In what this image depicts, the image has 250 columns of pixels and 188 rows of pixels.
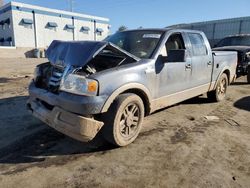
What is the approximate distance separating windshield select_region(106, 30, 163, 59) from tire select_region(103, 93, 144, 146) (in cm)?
91

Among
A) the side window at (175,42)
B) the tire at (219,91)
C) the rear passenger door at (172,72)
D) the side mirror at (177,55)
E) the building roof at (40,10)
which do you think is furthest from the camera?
the building roof at (40,10)

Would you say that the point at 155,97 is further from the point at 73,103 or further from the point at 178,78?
the point at 73,103

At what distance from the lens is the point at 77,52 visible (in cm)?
377

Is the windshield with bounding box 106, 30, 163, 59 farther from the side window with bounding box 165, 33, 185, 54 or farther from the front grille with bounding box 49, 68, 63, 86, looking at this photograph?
the front grille with bounding box 49, 68, 63, 86

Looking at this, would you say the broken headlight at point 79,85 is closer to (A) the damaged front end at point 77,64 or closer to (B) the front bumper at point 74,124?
(A) the damaged front end at point 77,64

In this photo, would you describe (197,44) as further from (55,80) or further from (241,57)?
(241,57)

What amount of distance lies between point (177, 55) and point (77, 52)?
1650 mm

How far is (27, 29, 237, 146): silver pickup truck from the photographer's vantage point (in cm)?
344

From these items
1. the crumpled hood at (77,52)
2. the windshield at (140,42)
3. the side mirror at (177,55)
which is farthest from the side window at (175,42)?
the crumpled hood at (77,52)

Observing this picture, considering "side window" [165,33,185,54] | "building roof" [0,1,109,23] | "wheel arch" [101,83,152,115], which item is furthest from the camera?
"building roof" [0,1,109,23]

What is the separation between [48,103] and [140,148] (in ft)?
5.02

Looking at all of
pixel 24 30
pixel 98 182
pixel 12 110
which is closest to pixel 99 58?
pixel 98 182

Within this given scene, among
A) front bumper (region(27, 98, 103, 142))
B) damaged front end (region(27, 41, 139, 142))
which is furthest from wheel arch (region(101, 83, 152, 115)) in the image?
front bumper (region(27, 98, 103, 142))

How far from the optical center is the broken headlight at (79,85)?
340 centimetres
